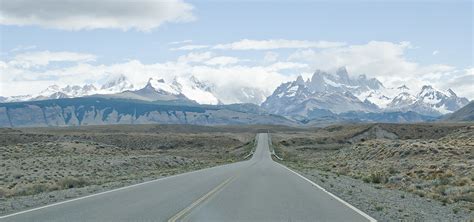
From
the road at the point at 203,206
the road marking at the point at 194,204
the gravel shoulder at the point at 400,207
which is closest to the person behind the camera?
the road marking at the point at 194,204

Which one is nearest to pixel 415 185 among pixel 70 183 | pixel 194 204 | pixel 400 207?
pixel 400 207

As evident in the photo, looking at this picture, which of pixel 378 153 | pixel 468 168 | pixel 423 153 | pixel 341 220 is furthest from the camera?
pixel 378 153

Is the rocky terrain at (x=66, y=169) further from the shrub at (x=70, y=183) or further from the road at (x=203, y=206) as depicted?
the road at (x=203, y=206)

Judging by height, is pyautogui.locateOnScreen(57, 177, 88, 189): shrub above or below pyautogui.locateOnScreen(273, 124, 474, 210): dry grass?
below

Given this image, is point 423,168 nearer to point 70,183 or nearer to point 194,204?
point 194,204

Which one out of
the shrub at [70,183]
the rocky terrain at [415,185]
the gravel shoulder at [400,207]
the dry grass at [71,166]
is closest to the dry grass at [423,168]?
the rocky terrain at [415,185]

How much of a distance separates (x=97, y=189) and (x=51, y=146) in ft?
169

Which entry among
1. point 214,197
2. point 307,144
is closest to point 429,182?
point 214,197

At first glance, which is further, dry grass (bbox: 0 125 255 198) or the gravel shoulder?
dry grass (bbox: 0 125 255 198)

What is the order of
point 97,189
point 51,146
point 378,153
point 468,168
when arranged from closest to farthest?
1. point 97,189
2. point 468,168
3. point 378,153
4. point 51,146

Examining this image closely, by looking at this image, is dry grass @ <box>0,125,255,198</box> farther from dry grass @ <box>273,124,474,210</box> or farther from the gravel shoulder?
dry grass @ <box>273,124,474,210</box>

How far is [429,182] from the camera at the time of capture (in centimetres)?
2586

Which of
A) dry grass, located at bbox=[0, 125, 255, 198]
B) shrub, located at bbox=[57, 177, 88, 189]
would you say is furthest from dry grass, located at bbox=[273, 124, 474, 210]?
shrub, located at bbox=[57, 177, 88, 189]

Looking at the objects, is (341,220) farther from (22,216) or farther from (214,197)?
(22,216)
